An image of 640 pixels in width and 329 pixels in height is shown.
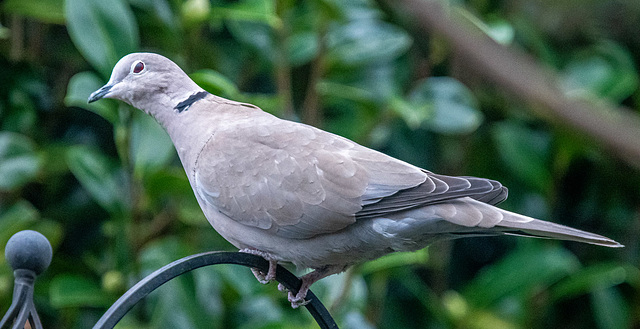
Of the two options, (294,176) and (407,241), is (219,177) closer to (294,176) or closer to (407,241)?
(294,176)

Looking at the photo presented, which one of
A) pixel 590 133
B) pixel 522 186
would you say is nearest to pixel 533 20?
pixel 522 186

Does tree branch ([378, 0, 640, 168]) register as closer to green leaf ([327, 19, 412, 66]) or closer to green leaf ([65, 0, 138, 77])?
green leaf ([327, 19, 412, 66])

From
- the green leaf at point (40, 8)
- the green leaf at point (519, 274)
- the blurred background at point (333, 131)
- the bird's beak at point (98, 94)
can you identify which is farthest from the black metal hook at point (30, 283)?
the green leaf at point (519, 274)

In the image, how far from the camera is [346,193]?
4.46 feet

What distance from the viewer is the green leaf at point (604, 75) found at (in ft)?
10.1

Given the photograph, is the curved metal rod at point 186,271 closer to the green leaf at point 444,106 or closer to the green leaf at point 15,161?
the green leaf at point 15,161

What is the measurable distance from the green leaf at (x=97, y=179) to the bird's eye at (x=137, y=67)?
0.76 meters

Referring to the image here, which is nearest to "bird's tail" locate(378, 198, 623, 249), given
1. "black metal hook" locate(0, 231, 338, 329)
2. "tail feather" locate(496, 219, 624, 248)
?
"tail feather" locate(496, 219, 624, 248)

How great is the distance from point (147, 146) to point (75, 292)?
501 mm

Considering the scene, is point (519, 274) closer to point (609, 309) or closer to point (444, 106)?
point (609, 309)

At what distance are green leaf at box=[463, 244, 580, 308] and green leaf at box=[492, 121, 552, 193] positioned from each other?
0.98 ft

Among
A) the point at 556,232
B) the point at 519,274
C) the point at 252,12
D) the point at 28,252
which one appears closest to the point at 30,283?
the point at 28,252

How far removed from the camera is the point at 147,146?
212 cm

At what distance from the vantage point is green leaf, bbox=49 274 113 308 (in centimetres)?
210
